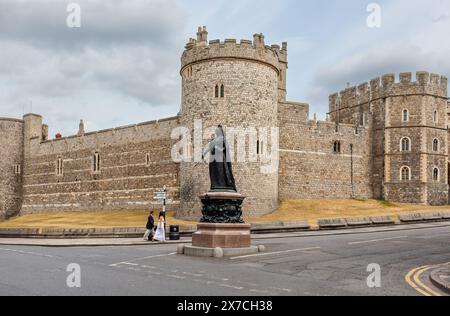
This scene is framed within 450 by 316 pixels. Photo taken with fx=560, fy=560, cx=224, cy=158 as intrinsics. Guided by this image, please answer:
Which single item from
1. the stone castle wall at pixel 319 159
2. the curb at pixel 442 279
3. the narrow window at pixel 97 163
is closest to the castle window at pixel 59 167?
the narrow window at pixel 97 163

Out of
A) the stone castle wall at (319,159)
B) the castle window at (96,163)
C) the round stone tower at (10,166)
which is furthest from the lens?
the round stone tower at (10,166)

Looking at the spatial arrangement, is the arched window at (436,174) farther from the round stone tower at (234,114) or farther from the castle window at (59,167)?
the castle window at (59,167)

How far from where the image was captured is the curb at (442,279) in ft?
35.7

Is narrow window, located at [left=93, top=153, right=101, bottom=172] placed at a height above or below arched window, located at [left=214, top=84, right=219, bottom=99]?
below

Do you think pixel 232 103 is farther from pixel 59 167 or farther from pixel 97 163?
pixel 59 167

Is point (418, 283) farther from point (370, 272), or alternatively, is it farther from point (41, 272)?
point (41, 272)

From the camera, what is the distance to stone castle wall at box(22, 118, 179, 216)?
140 feet

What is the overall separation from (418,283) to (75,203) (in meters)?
43.3

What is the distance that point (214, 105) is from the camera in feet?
115

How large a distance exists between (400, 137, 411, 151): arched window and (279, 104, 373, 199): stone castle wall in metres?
2.55

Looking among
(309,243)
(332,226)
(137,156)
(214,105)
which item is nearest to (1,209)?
(137,156)

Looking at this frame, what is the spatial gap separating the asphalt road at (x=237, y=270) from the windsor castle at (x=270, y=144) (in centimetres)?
1549

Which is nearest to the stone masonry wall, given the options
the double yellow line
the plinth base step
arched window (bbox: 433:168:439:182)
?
arched window (bbox: 433:168:439:182)

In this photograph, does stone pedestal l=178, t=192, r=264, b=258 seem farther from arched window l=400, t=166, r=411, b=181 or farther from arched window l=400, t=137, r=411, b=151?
arched window l=400, t=137, r=411, b=151
